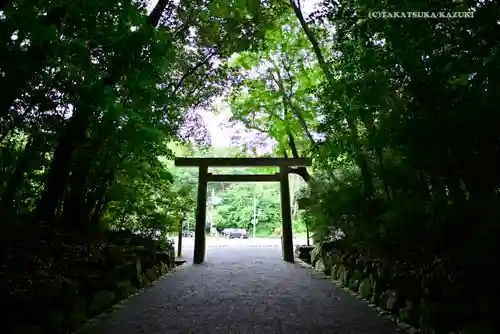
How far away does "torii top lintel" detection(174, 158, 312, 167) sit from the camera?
8766 mm

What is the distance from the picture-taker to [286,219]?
29.2ft

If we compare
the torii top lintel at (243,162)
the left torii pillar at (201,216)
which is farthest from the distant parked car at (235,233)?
the torii top lintel at (243,162)

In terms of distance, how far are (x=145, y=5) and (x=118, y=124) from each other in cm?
201

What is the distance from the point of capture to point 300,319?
3406 mm

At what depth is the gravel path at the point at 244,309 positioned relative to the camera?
10.2ft

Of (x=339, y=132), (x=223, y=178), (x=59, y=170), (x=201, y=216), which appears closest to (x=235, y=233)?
(x=223, y=178)

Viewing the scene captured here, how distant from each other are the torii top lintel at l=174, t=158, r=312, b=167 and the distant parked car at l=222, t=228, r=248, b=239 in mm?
10479

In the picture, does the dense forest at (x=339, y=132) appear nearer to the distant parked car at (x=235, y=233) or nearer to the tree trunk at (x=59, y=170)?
the tree trunk at (x=59, y=170)

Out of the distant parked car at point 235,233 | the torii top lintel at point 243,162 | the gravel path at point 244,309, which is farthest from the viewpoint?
the distant parked car at point 235,233

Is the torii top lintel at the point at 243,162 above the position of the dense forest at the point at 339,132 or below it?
above

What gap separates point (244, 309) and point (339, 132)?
95.8 inches

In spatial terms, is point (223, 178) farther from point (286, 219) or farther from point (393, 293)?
point (393, 293)

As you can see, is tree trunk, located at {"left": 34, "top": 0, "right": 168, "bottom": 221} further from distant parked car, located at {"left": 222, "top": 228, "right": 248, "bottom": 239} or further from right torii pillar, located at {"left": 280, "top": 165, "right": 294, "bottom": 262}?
distant parked car, located at {"left": 222, "top": 228, "right": 248, "bottom": 239}

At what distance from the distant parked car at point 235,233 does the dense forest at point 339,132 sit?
12.8m
